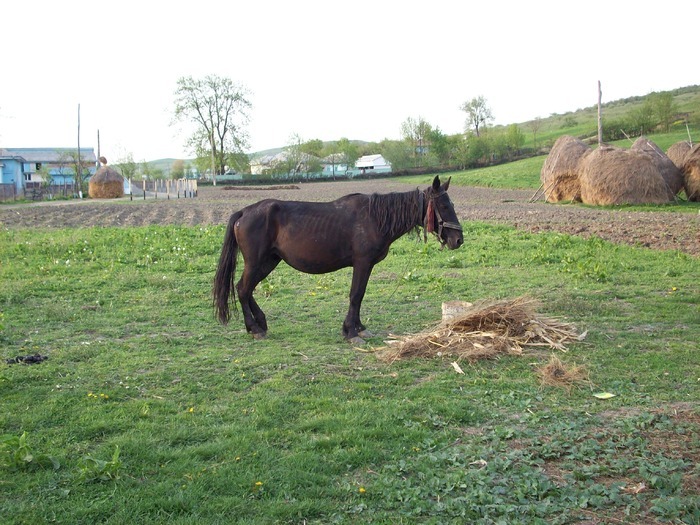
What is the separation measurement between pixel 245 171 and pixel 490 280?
8113cm

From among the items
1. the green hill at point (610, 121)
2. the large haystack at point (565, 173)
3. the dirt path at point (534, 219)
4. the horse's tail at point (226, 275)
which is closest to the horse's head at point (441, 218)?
the horse's tail at point (226, 275)

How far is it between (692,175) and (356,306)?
25462 mm

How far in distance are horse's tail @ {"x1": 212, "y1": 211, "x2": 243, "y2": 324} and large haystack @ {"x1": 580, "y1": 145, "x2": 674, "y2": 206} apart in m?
22.7

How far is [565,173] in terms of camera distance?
3048 cm

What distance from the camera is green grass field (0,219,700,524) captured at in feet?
13.0

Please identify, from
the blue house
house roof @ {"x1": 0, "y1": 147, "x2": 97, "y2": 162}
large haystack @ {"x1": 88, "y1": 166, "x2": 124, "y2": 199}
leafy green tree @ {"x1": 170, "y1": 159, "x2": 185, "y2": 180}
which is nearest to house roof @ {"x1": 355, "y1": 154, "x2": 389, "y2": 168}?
leafy green tree @ {"x1": 170, "y1": 159, "x2": 185, "y2": 180}

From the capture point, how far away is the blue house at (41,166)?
64.1 meters

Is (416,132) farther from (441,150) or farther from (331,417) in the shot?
(331,417)

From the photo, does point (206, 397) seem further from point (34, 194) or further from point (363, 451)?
point (34, 194)

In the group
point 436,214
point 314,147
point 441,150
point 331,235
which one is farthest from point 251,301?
point 314,147

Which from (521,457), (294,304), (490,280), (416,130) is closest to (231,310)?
(294,304)

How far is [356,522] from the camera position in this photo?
12.4 feet

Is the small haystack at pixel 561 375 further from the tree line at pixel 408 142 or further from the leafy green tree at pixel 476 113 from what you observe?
the leafy green tree at pixel 476 113

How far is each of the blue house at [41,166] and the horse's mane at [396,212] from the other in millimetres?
56904
